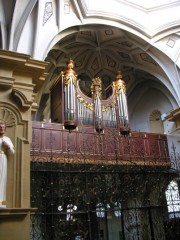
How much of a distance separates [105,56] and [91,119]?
4676mm

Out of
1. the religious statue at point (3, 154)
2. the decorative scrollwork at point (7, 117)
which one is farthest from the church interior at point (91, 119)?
the religious statue at point (3, 154)

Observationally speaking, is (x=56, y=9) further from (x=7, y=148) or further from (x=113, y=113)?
(x=7, y=148)

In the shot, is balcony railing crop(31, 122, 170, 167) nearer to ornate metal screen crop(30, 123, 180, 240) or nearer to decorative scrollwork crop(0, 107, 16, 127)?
ornate metal screen crop(30, 123, 180, 240)

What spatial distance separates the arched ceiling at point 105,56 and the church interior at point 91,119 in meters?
0.05

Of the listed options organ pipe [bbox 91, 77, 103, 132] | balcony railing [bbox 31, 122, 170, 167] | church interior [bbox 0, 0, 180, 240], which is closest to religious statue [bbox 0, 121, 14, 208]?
church interior [bbox 0, 0, 180, 240]

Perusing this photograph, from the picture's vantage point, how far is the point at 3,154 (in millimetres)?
5566

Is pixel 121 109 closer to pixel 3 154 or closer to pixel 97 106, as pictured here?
pixel 97 106

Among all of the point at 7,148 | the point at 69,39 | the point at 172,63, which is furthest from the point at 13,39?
the point at 172,63

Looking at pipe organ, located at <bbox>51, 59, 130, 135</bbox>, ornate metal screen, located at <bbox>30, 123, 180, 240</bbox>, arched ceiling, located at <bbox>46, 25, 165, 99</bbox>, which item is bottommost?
ornate metal screen, located at <bbox>30, 123, 180, 240</bbox>

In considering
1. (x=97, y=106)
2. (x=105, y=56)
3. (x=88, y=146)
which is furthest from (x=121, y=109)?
(x=105, y=56)

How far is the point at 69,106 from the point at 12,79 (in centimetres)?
465

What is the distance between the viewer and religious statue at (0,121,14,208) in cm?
538

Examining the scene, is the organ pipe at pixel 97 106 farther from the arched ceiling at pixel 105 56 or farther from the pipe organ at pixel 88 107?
the arched ceiling at pixel 105 56

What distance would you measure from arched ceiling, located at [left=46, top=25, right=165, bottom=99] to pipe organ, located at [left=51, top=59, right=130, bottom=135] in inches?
79.8
